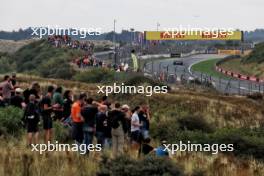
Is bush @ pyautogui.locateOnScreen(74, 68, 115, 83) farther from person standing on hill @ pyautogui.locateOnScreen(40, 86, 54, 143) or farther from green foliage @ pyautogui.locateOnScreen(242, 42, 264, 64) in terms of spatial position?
green foliage @ pyautogui.locateOnScreen(242, 42, 264, 64)

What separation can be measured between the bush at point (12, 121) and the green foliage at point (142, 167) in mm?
6186

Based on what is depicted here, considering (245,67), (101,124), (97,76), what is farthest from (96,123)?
(245,67)

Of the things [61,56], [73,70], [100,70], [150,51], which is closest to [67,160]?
[100,70]

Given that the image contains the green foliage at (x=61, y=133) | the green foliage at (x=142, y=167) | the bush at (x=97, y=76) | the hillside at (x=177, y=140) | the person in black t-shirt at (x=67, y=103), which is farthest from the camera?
the bush at (x=97, y=76)

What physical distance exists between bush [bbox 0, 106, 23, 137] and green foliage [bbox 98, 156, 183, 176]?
6.19 metres

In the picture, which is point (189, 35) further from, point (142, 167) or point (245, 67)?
point (142, 167)

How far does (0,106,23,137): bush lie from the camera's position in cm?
1780

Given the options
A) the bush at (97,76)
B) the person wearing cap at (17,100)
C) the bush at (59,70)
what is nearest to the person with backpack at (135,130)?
the person wearing cap at (17,100)

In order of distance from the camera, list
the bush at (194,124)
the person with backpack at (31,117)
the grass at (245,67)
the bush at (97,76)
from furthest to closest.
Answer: the grass at (245,67), the bush at (97,76), the bush at (194,124), the person with backpack at (31,117)

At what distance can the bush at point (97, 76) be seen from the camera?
51034 millimetres

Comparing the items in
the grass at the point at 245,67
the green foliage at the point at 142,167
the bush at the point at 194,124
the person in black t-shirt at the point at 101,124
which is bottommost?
the bush at the point at 194,124

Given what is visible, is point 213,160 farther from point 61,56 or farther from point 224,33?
point 224,33

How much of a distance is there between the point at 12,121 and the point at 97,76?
34.7 metres

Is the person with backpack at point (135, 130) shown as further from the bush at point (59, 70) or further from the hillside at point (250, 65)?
the hillside at point (250, 65)
